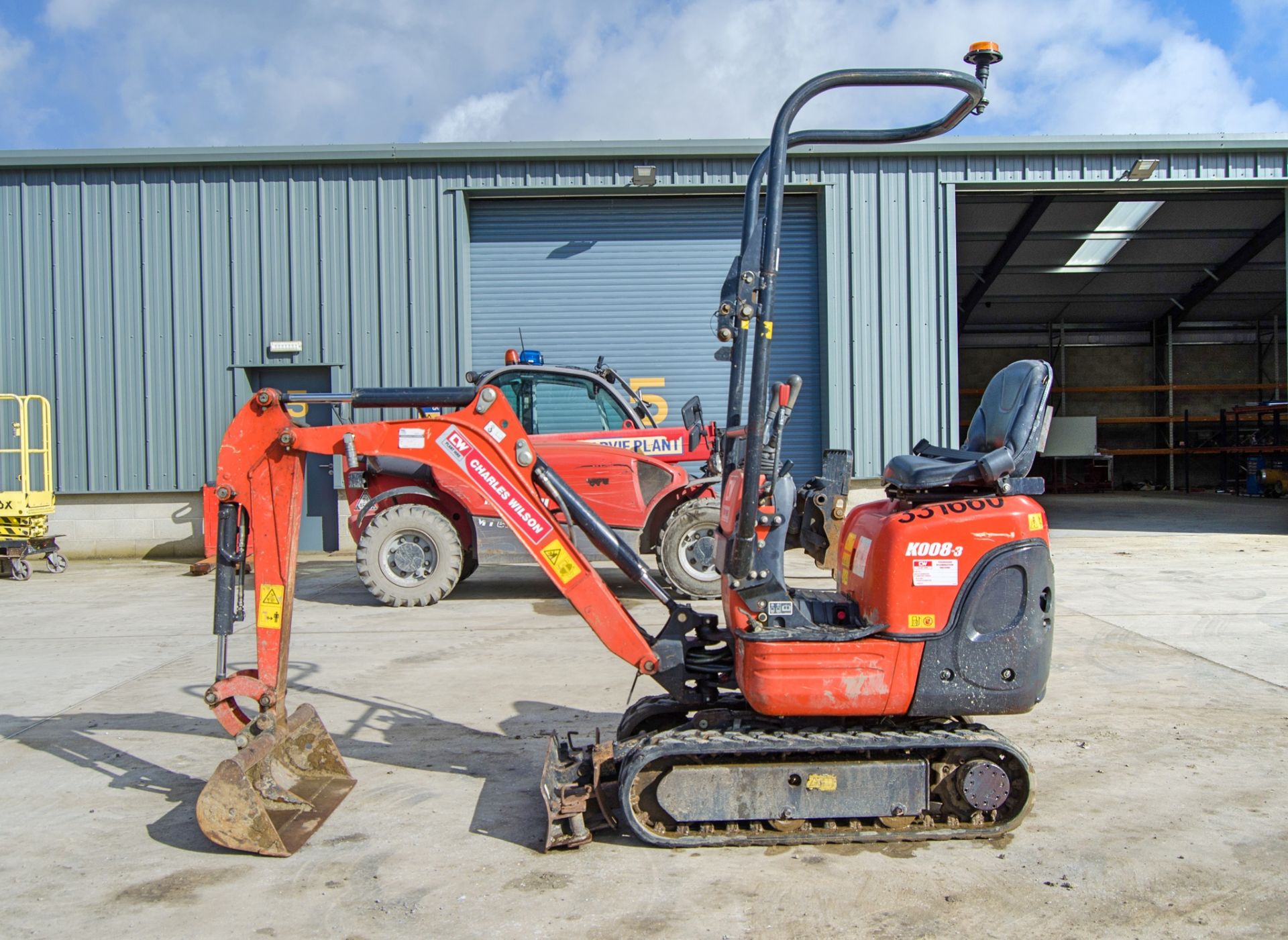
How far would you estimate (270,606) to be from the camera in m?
4.50

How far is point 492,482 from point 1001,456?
2.06 metres

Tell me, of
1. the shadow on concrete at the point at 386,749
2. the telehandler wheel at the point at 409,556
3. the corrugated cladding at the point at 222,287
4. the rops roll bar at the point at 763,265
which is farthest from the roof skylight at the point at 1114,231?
the shadow on concrete at the point at 386,749

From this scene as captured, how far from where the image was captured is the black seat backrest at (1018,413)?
419 centimetres

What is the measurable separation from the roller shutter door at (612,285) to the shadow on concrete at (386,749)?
29.4ft

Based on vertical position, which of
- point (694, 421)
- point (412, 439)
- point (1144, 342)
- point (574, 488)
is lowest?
point (574, 488)

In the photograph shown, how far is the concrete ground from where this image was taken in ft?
11.4

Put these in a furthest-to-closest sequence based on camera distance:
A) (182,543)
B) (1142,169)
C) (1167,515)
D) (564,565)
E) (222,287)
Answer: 1. (1167,515)
2. (1142,169)
3. (222,287)
4. (182,543)
5. (564,565)

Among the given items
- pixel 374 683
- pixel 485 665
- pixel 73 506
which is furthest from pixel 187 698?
pixel 73 506

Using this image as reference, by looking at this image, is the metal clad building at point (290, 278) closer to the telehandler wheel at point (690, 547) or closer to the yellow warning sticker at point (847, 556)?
the telehandler wheel at point (690, 547)

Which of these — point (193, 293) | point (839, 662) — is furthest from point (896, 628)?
point (193, 293)

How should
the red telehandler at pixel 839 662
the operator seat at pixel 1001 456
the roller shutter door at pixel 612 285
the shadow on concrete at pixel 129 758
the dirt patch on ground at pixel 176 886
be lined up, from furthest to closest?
the roller shutter door at pixel 612 285
the shadow on concrete at pixel 129 758
the operator seat at pixel 1001 456
the red telehandler at pixel 839 662
the dirt patch on ground at pixel 176 886

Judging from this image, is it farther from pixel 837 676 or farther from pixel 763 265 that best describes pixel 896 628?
pixel 763 265

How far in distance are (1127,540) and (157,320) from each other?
13.7 meters

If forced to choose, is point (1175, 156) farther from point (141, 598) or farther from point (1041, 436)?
point (141, 598)
